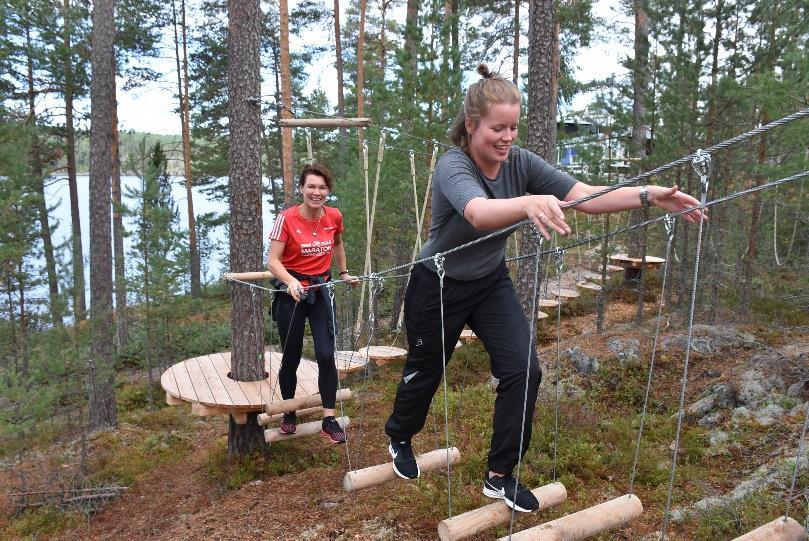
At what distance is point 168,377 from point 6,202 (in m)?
5.81

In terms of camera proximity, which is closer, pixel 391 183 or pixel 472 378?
pixel 472 378

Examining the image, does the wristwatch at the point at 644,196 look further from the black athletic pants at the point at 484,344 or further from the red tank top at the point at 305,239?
the red tank top at the point at 305,239

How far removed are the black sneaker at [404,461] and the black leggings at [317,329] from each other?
3.78ft

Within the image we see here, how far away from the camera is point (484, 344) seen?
211 centimetres

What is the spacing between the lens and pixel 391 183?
30.1 feet

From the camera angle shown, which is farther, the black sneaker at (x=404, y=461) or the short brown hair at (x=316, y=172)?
the short brown hair at (x=316, y=172)

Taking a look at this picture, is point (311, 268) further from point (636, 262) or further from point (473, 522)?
point (636, 262)

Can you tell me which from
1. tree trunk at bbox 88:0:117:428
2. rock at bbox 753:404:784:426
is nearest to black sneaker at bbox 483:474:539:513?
rock at bbox 753:404:784:426

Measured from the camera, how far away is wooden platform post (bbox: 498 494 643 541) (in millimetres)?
1841

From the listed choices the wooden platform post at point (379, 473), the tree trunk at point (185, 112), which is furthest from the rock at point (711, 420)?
the tree trunk at point (185, 112)

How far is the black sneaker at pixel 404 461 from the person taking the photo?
7.80 feet

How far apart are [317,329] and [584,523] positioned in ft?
6.61

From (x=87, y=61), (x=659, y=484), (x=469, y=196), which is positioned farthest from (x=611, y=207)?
(x=87, y=61)

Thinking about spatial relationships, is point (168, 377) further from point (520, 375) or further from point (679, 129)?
point (679, 129)
